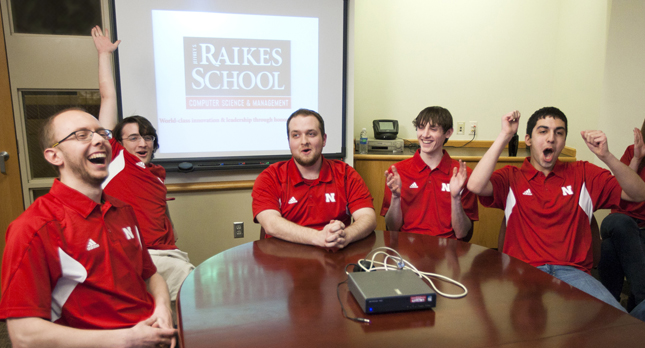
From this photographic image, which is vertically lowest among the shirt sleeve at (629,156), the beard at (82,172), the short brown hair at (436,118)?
the shirt sleeve at (629,156)

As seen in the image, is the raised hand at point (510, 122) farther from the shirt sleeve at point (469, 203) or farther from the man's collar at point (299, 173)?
the man's collar at point (299, 173)

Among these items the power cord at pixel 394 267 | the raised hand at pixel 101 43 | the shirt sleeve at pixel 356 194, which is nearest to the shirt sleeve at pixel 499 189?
the shirt sleeve at pixel 356 194

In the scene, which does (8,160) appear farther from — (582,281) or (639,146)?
(639,146)

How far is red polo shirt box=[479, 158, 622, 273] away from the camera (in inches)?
70.7

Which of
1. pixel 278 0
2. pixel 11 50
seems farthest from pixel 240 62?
pixel 11 50

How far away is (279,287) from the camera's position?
1184 millimetres

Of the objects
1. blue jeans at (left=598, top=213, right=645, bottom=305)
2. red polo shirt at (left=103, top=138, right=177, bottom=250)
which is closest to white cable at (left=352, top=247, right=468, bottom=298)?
red polo shirt at (left=103, top=138, right=177, bottom=250)

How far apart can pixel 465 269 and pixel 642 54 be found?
9.78 feet

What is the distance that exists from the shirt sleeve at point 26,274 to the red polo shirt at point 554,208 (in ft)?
6.07

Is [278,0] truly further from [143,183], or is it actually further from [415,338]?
[415,338]

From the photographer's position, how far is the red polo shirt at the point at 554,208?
1.80 meters

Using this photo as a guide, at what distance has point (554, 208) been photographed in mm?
1827

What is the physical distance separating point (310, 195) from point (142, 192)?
0.91 metres

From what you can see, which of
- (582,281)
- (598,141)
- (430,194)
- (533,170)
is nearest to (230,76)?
(430,194)
